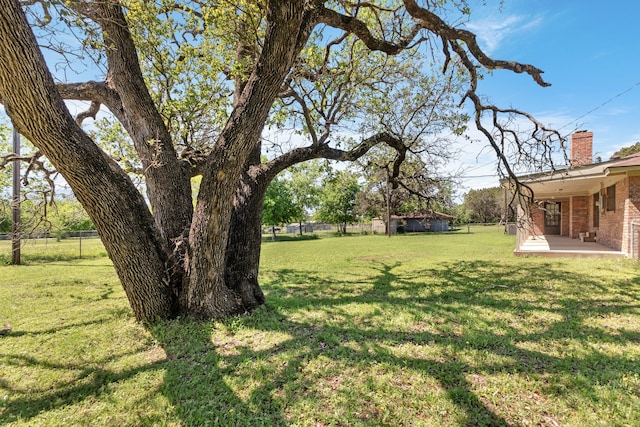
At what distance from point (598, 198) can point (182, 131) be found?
16774 mm

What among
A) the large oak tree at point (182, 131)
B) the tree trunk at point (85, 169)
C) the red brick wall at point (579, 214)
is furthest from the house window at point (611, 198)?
the tree trunk at point (85, 169)

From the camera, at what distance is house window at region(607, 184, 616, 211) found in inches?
428

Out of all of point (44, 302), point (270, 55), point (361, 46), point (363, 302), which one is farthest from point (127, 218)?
point (361, 46)

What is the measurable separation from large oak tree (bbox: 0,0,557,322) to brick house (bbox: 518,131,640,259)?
4.52 meters

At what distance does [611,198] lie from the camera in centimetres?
1122

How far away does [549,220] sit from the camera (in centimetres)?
2011

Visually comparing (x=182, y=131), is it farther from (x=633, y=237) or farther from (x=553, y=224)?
(x=553, y=224)

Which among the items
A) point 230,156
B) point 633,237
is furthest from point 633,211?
point 230,156

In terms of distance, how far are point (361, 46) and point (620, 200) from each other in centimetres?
1028

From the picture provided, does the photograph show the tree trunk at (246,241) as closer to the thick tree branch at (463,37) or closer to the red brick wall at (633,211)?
the thick tree branch at (463,37)

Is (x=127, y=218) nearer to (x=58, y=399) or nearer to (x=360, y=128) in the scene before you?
(x=58, y=399)

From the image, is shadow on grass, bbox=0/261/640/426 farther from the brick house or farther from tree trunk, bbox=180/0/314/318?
the brick house

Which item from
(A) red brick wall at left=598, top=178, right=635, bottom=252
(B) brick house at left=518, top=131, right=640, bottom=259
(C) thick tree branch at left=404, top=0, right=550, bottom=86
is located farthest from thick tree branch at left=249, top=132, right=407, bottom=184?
(A) red brick wall at left=598, top=178, right=635, bottom=252

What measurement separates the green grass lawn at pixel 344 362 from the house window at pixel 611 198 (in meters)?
6.33
